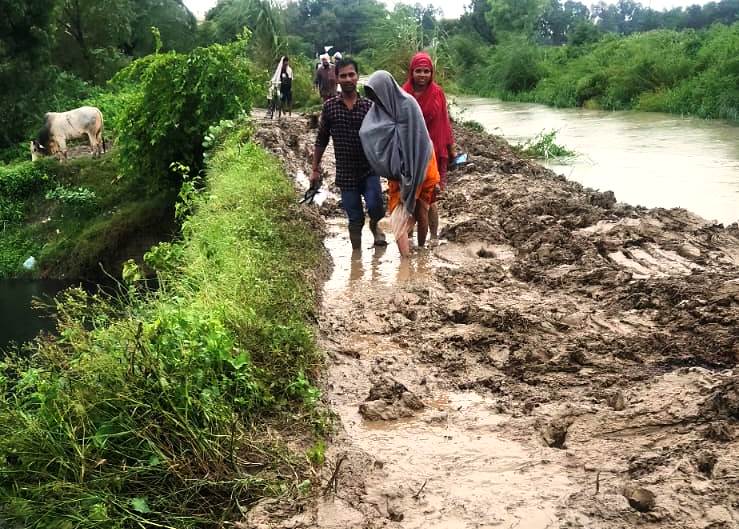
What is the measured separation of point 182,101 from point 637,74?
59.3ft

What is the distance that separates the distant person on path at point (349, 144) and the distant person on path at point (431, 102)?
52 centimetres

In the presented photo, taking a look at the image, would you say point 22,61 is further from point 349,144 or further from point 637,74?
point 637,74

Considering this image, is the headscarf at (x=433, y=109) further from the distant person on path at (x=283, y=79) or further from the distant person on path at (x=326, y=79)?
the distant person on path at (x=283, y=79)

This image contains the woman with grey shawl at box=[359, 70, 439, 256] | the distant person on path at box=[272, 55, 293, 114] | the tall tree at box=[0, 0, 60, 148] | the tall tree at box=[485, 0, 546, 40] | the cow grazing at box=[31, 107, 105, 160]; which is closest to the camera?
the woman with grey shawl at box=[359, 70, 439, 256]

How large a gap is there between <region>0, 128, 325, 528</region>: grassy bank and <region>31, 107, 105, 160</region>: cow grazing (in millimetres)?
16035

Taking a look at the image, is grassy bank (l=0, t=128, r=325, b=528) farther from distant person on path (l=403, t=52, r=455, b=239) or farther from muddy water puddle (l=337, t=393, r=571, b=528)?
distant person on path (l=403, t=52, r=455, b=239)

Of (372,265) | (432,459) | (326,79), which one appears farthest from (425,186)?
(326,79)

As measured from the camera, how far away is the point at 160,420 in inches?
123

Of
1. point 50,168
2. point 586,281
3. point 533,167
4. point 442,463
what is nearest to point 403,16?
point 50,168

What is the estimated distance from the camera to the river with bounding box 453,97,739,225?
9562 millimetres

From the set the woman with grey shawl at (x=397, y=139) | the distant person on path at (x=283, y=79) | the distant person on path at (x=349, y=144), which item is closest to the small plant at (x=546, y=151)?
the distant person on path at (x=283, y=79)

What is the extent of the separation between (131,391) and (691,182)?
30.8ft

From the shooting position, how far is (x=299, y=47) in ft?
107

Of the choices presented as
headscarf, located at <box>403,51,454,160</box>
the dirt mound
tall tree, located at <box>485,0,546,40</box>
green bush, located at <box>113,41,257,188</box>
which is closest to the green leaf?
the dirt mound
